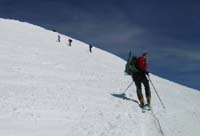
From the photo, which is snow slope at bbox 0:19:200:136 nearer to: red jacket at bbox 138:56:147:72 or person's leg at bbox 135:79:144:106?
person's leg at bbox 135:79:144:106

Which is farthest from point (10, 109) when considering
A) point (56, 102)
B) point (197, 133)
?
point (197, 133)

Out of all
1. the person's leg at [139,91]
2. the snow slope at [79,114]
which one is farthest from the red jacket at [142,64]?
the snow slope at [79,114]

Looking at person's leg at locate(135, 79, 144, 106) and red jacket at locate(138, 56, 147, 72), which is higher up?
red jacket at locate(138, 56, 147, 72)

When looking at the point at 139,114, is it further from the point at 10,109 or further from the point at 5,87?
the point at 5,87

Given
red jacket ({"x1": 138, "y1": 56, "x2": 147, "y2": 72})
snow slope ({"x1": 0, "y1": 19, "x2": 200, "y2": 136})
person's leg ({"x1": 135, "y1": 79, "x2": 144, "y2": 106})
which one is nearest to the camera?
snow slope ({"x1": 0, "y1": 19, "x2": 200, "y2": 136})

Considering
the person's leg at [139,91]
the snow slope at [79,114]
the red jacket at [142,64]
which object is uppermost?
the red jacket at [142,64]

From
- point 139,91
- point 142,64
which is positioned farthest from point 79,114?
point 142,64

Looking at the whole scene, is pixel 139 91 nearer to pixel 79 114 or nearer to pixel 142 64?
pixel 142 64

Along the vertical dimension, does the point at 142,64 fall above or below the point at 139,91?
above

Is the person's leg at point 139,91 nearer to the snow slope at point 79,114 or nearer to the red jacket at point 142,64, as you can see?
the snow slope at point 79,114

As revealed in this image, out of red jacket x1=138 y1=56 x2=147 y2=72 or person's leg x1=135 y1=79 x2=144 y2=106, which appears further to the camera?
red jacket x1=138 y1=56 x2=147 y2=72

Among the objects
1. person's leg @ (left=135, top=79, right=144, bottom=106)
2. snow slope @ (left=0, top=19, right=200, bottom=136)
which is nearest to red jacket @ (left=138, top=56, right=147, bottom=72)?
person's leg @ (left=135, top=79, right=144, bottom=106)

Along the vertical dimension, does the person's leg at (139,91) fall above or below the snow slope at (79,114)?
above

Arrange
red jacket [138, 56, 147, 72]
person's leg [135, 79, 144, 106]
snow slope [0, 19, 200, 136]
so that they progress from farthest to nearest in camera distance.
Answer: red jacket [138, 56, 147, 72]
person's leg [135, 79, 144, 106]
snow slope [0, 19, 200, 136]
